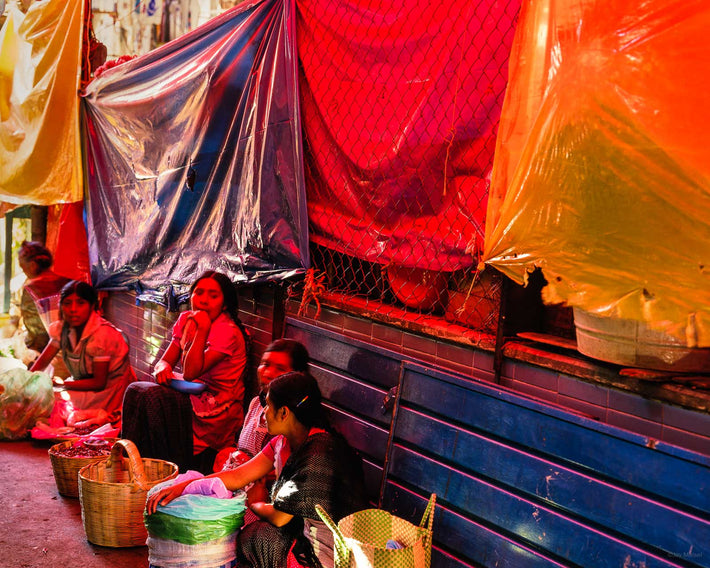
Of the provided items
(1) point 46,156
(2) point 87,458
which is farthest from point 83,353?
(1) point 46,156

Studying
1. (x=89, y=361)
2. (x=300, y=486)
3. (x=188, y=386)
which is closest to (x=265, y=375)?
(x=300, y=486)

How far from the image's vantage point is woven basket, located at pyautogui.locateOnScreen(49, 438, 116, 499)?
500 cm

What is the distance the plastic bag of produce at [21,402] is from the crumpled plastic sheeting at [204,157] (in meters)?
1.26

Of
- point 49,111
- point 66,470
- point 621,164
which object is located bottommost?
point 66,470

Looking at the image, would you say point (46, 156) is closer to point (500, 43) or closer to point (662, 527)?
point (500, 43)

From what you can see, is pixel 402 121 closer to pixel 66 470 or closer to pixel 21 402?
pixel 66 470

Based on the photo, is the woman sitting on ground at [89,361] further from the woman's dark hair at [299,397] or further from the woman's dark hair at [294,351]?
the woman's dark hair at [299,397]

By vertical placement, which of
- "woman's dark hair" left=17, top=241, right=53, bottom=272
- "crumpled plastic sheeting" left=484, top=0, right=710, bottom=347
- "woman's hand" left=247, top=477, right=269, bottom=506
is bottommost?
"woman's hand" left=247, top=477, right=269, bottom=506

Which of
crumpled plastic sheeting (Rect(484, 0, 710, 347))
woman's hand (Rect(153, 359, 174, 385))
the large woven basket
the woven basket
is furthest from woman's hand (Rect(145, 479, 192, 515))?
crumpled plastic sheeting (Rect(484, 0, 710, 347))

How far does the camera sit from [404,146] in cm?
383

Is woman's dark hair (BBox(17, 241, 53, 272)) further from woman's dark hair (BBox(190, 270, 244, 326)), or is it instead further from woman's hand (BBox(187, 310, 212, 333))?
woman's hand (BBox(187, 310, 212, 333))

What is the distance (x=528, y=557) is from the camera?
117 inches

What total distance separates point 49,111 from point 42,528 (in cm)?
478

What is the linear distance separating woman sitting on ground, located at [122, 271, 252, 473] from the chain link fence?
0.95 metres
